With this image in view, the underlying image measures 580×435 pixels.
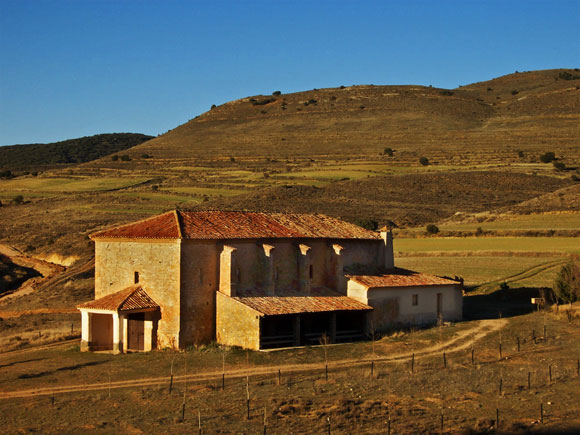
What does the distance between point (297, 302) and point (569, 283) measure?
1530 cm

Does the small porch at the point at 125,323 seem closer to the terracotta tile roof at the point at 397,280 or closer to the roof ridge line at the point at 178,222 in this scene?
the roof ridge line at the point at 178,222

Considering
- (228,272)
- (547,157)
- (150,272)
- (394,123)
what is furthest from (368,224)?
(394,123)

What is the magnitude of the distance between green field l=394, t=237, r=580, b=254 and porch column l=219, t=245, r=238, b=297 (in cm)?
2373

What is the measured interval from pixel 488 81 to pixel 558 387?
479 ft

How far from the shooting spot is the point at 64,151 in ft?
512

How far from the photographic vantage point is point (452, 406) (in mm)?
21547

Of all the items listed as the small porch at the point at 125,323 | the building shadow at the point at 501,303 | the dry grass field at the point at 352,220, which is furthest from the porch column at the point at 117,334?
the building shadow at the point at 501,303

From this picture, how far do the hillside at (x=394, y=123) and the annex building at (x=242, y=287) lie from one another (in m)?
57.4

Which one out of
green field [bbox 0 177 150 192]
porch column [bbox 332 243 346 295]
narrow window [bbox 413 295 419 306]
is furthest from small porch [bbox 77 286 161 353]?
green field [bbox 0 177 150 192]

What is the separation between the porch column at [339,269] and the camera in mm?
35781

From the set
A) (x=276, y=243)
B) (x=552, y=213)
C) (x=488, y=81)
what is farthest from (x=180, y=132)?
(x=276, y=243)

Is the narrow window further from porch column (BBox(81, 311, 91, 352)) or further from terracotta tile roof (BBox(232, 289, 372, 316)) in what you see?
porch column (BBox(81, 311, 91, 352))

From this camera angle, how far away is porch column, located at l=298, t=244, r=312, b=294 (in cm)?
3447

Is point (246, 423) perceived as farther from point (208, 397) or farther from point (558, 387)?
point (558, 387)
